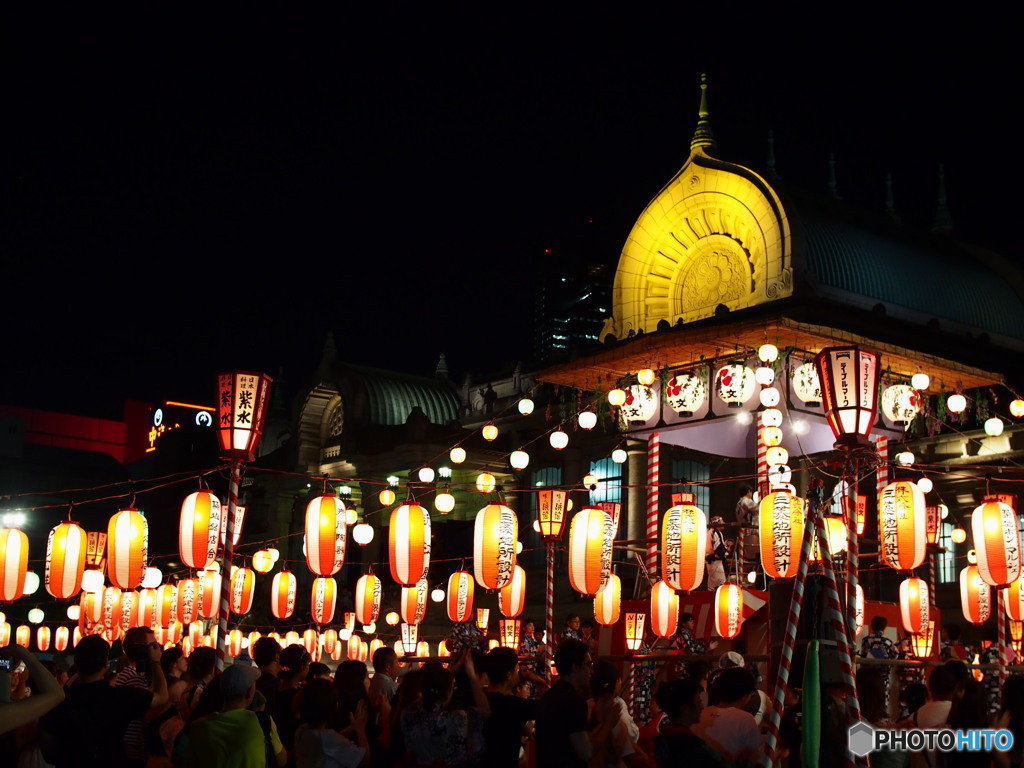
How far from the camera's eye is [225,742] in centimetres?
634

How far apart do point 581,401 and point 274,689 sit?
16321 millimetres

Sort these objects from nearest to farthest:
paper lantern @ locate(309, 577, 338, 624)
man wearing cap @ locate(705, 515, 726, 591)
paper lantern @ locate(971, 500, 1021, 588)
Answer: paper lantern @ locate(971, 500, 1021, 588)
man wearing cap @ locate(705, 515, 726, 591)
paper lantern @ locate(309, 577, 338, 624)

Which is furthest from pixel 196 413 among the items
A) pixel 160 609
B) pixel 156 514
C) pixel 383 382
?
pixel 160 609

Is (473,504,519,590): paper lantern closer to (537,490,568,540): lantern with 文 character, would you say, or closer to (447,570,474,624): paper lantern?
(537,490,568,540): lantern with 文 character

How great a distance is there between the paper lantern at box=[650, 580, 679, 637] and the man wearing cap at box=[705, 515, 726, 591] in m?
1.20

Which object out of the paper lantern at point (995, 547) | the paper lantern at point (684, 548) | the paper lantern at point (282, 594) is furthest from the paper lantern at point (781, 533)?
the paper lantern at point (282, 594)

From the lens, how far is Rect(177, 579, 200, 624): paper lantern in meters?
29.0

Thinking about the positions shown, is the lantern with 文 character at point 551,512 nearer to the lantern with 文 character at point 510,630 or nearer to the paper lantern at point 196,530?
the lantern with 文 character at point 510,630

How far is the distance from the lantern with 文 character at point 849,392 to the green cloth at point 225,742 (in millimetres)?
7157

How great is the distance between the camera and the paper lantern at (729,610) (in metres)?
18.6

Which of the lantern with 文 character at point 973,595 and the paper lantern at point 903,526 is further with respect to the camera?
the lantern with 文 character at point 973,595

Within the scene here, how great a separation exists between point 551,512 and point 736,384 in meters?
4.04

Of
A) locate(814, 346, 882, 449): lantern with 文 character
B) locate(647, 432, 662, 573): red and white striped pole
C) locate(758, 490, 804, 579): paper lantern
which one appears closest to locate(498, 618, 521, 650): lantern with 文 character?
locate(647, 432, 662, 573): red and white striped pole

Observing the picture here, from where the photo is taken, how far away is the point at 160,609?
98.7 ft
